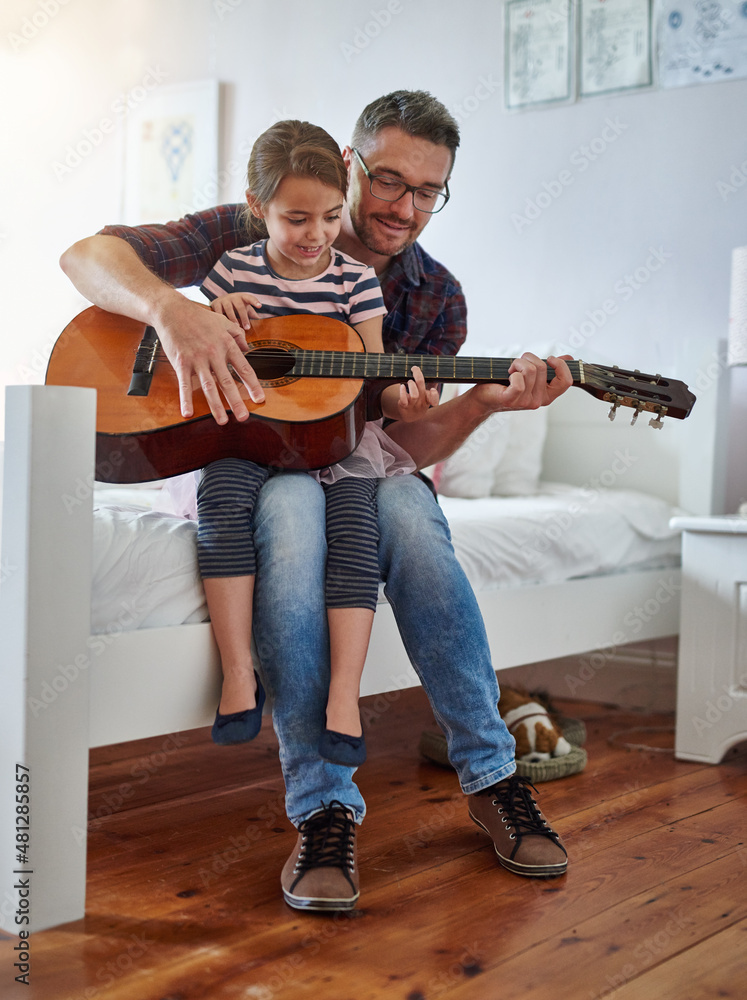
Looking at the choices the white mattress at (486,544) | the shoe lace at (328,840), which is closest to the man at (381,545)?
the shoe lace at (328,840)

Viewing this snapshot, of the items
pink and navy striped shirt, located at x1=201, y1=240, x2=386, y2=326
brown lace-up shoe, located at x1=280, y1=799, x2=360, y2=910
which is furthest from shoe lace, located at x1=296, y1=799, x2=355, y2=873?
pink and navy striped shirt, located at x1=201, y1=240, x2=386, y2=326

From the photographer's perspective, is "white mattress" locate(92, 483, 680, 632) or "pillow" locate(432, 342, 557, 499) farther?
"pillow" locate(432, 342, 557, 499)

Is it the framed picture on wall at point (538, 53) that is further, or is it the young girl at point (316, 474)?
the framed picture on wall at point (538, 53)

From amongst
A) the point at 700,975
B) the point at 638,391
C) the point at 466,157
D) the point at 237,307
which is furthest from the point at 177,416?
the point at 466,157

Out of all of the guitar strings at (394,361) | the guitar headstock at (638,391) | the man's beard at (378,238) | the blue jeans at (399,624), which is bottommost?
the blue jeans at (399,624)

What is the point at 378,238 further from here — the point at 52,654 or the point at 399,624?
the point at 52,654

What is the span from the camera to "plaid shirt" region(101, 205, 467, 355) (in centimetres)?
148

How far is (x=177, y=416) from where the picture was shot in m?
1.24

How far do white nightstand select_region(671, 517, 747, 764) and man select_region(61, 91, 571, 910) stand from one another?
0.65m

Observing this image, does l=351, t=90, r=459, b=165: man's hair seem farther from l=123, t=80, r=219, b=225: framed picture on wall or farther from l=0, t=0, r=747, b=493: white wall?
l=123, t=80, r=219, b=225: framed picture on wall

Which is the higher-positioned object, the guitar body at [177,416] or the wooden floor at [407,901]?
the guitar body at [177,416]

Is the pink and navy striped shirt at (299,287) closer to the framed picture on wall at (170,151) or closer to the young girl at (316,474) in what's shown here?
the young girl at (316,474)

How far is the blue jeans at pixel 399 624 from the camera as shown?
47.0 inches

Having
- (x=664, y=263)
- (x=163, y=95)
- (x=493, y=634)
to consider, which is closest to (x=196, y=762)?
(x=493, y=634)
